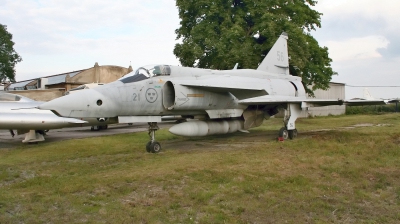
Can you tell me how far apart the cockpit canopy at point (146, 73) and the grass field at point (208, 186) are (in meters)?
1.99

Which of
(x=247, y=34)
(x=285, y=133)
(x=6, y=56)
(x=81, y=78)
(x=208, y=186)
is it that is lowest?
(x=208, y=186)

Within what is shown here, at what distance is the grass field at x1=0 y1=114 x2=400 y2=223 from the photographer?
4266mm

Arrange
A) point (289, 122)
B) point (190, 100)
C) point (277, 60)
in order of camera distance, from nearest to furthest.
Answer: point (190, 100), point (289, 122), point (277, 60)

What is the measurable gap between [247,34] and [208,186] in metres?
16.6

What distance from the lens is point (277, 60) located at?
14391 mm

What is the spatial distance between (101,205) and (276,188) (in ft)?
8.72

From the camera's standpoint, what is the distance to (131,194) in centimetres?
516

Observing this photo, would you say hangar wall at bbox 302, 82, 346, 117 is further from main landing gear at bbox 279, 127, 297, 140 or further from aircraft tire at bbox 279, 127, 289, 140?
aircraft tire at bbox 279, 127, 289, 140

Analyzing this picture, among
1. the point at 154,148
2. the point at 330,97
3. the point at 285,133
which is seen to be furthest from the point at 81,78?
the point at 154,148

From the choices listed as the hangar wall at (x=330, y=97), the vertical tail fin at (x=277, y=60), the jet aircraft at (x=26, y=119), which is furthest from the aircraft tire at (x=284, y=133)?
the hangar wall at (x=330, y=97)

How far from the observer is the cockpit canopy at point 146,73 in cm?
890

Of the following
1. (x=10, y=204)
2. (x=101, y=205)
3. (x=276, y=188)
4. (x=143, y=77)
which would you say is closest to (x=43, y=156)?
(x=143, y=77)

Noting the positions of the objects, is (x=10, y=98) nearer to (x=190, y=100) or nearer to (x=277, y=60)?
(x=190, y=100)

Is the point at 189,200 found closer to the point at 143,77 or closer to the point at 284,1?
the point at 143,77
